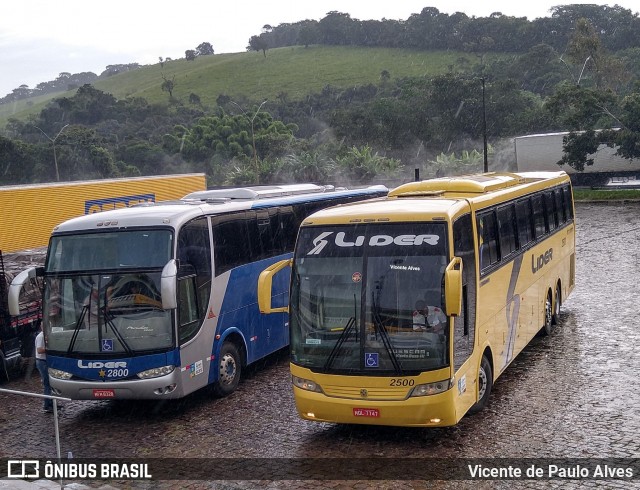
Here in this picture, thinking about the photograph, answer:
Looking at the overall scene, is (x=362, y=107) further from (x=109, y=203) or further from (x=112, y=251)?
(x=112, y=251)

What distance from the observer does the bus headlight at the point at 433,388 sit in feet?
31.0

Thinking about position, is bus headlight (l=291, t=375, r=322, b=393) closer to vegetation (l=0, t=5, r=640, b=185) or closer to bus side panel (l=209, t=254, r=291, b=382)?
bus side panel (l=209, t=254, r=291, b=382)

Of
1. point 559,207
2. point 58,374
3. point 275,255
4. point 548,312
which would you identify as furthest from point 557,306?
point 58,374

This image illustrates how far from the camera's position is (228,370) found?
1316cm

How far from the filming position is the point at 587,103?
50.8 m

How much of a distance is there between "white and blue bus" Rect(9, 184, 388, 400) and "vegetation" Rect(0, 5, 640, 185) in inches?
1376

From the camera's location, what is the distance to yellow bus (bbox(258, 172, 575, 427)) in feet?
31.2

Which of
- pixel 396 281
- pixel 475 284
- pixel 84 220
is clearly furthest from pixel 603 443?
pixel 84 220

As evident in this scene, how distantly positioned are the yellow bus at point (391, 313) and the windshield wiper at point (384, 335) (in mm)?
12

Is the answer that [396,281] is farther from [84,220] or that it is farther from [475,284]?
[84,220]

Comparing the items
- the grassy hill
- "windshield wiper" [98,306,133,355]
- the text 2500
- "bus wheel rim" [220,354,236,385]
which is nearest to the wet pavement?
"bus wheel rim" [220,354,236,385]

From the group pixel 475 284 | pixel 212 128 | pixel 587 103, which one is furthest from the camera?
pixel 212 128

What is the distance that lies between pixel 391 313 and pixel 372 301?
0.27 metres

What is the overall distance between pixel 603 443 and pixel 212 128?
278ft
